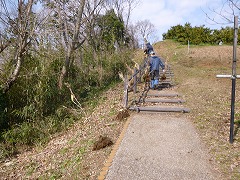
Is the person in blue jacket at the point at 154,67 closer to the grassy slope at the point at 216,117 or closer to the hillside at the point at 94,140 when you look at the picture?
the grassy slope at the point at 216,117

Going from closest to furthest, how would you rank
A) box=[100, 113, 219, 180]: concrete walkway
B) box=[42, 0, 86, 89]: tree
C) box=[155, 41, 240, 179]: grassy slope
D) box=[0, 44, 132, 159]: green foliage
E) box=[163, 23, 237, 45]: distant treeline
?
1. box=[100, 113, 219, 180]: concrete walkway
2. box=[155, 41, 240, 179]: grassy slope
3. box=[0, 44, 132, 159]: green foliage
4. box=[42, 0, 86, 89]: tree
5. box=[163, 23, 237, 45]: distant treeline

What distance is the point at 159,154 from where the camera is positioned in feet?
11.8

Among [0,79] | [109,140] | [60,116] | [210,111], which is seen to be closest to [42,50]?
[0,79]

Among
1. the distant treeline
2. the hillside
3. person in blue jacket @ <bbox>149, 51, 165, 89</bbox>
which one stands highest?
the distant treeline

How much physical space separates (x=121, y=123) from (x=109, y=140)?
111 centimetres

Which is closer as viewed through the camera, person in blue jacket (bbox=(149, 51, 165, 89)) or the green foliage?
the green foliage

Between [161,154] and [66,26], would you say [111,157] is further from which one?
[66,26]

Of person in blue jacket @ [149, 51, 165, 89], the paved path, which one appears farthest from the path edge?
person in blue jacket @ [149, 51, 165, 89]

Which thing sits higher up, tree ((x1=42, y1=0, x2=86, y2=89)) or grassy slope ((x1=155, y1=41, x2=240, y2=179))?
tree ((x1=42, y1=0, x2=86, y2=89))

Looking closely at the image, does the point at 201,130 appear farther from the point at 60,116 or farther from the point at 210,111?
the point at 60,116

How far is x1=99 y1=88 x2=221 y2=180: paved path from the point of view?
119 inches

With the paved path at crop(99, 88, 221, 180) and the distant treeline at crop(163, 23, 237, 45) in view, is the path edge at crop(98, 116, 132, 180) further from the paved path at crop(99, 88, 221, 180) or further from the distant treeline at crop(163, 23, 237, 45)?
the distant treeline at crop(163, 23, 237, 45)

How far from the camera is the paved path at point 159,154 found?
3.03 m

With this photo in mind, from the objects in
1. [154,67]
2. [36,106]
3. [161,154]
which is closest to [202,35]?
[154,67]
